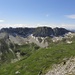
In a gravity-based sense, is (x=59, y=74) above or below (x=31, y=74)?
above

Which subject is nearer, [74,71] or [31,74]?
[74,71]

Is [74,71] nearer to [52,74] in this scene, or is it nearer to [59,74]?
[59,74]

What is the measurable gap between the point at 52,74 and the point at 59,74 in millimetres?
9036

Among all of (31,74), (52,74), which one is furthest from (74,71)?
(31,74)

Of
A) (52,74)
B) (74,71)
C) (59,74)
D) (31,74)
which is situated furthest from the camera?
(31,74)

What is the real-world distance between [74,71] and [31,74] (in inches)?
3905

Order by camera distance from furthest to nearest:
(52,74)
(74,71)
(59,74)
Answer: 1. (52,74)
2. (59,74)
3. (74,71)

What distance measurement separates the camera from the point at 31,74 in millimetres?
198875

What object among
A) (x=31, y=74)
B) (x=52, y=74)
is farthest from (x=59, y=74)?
(x=31, y=74)

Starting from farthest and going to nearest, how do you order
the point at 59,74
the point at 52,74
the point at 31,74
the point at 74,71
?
the point at 31,74
the point at 52,74
the point at 59,74
the point at 74,71

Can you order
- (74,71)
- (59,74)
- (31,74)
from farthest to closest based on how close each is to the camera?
(31,74), (59,74), (74,71)

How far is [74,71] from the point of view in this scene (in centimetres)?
10525

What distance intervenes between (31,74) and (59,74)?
88.5m

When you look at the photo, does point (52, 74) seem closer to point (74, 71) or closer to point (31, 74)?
point (74, 71)
